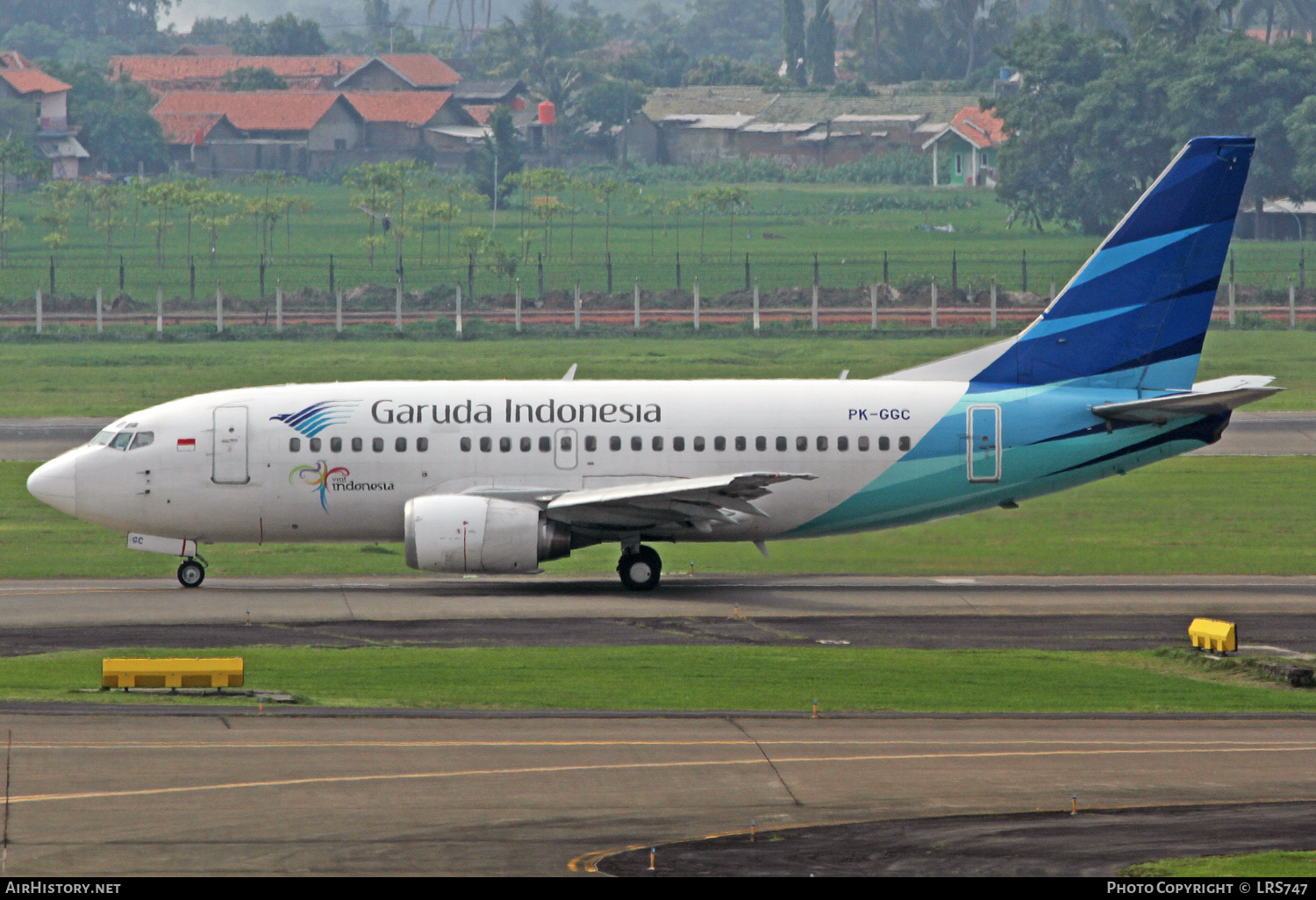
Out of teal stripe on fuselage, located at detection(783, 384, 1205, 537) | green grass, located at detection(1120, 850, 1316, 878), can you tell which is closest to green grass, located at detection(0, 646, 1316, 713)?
teal stripe on fuselage, located at detection(783, 384, 1205, 537)

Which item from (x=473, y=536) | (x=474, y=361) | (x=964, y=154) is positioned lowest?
(x=473, y=536)

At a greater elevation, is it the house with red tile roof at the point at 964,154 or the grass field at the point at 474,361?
the house with red tile roof at the point at 964,154

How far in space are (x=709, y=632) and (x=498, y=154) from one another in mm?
130972

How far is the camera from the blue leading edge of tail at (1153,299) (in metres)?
40.0

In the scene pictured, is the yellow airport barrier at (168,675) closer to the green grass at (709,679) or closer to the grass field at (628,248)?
the green grass at (709,679)

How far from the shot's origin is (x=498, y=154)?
526ft

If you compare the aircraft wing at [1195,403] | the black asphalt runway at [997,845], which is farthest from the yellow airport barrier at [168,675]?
the aircraft wing at [1195,403]

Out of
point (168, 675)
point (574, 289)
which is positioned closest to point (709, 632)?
point (168, 675)

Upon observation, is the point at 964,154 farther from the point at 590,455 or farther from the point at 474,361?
the point at 590,455

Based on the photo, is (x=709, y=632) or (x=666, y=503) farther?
(x=666, y=503)

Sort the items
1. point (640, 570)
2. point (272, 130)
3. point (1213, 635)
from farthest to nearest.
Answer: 1. point (272, 130)
2. point (640, 570)
3. point (1213, 635)

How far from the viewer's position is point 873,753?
2398cm

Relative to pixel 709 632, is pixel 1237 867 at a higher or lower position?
higher

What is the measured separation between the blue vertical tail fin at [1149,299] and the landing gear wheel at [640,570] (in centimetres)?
910
